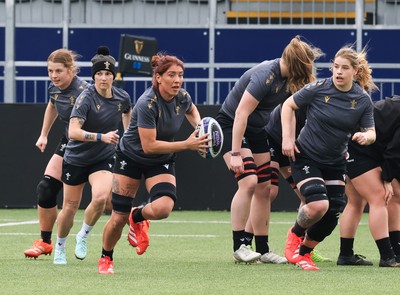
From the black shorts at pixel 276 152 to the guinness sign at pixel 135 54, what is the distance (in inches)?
256

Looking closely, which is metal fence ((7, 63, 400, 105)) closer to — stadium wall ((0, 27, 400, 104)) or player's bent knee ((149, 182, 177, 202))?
stadium wall ((0, 27, 400, 104))

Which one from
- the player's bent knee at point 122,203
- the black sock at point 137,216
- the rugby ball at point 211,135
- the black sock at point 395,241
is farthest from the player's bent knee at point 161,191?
the black sock at point 395,241

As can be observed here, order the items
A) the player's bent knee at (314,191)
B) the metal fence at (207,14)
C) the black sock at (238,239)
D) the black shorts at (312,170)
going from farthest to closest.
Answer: the metal fence at (207,14) → the black sock at (238,239) → the black shorts at (312,170) → the player's bent knee at (314,191)

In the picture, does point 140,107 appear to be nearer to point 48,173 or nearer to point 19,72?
point 48,173

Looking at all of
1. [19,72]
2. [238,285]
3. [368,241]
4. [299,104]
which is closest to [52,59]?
[299,104]

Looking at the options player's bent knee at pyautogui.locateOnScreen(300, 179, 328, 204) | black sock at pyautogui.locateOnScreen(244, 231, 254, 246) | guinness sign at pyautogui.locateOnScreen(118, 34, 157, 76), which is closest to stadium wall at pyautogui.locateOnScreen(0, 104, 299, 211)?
guinness sign at pyautogui.locateOnScreen(118, 34, 157, 76)

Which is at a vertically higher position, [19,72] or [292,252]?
[19,72]

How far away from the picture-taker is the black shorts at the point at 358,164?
10812 millimetres

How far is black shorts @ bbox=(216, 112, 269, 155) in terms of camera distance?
11.2m

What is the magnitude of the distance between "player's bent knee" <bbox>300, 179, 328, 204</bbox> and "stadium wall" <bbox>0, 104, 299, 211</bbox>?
25.4ft

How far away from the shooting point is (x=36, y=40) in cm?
2016

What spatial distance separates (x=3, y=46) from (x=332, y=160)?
34.7ft

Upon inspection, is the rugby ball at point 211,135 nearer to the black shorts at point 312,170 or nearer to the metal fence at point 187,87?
the black shorts at point 312,170

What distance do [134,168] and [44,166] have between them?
27.2 ft
